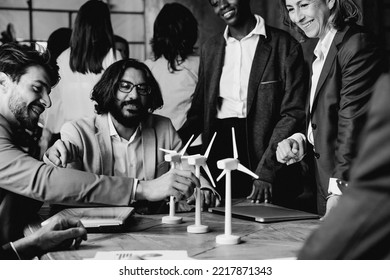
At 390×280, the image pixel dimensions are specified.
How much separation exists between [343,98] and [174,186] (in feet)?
2.74

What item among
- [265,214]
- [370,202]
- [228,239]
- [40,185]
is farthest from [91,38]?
[370,202]

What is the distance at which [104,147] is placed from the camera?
114 inches

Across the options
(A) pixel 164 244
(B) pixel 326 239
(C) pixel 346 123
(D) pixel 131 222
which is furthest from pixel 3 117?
(B) pixel 326 239

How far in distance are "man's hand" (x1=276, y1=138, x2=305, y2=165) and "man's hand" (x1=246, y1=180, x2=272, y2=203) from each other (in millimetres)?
240

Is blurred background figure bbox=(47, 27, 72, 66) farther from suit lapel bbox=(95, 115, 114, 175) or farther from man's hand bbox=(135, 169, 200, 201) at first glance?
man's hand bbox=(135, 169, 200, 201)

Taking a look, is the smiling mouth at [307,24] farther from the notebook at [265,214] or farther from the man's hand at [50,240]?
the man's hand at [50,240]

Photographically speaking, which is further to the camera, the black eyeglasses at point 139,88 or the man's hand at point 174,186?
the black eyeglasses at point 139,88

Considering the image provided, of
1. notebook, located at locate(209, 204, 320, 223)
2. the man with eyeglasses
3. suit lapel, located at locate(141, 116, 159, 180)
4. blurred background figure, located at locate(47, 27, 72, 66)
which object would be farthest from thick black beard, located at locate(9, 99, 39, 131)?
blurred background figure, located at locate(47, 27, 72, 66)

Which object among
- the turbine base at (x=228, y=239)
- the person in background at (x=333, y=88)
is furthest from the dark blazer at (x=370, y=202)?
the person in background at (x=333, y=88)

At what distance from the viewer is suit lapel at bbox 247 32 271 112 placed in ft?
10.1

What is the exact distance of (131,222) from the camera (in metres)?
2.16

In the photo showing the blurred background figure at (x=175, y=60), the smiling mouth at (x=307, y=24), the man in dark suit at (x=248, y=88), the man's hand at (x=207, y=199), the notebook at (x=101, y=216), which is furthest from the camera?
the blurred background figure at (x=175, y=60)

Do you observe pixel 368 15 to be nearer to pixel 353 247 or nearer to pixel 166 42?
pixel 166 42

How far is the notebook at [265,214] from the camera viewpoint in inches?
83.7
